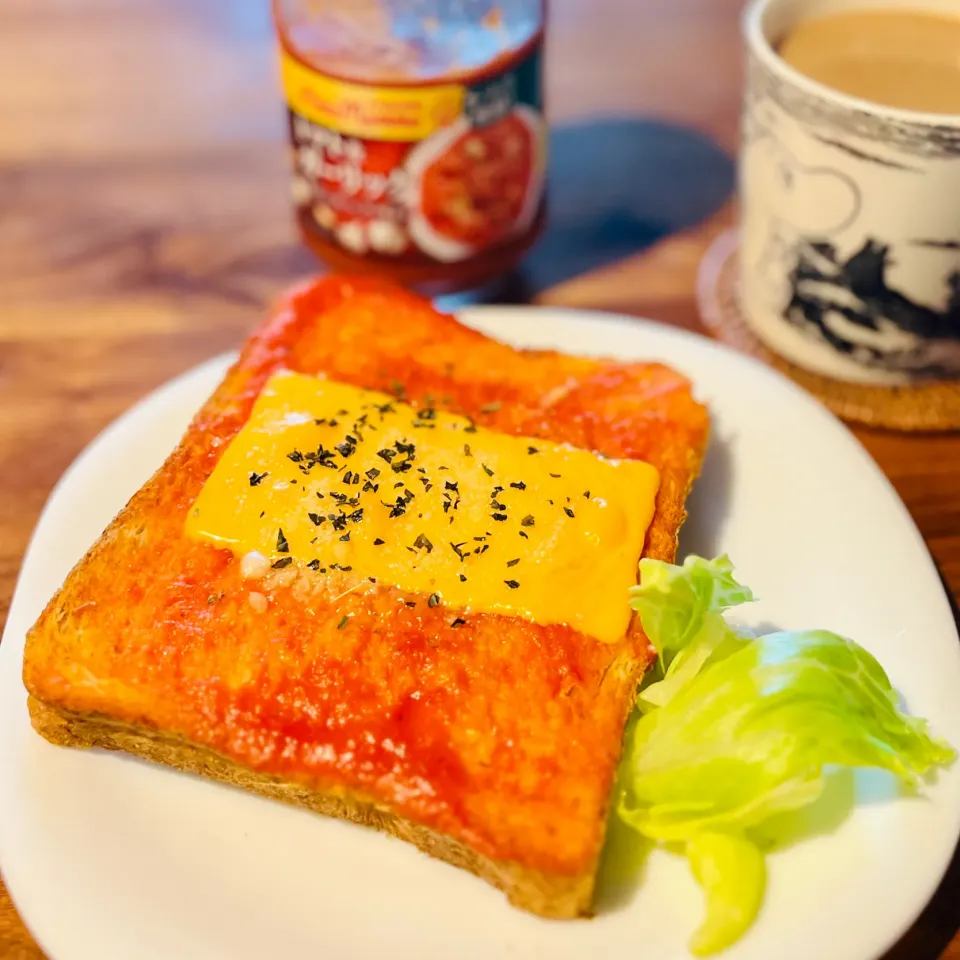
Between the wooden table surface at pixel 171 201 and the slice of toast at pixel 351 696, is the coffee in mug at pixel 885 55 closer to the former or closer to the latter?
the wooden table surface at pixel 171 201

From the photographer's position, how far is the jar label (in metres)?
2.51

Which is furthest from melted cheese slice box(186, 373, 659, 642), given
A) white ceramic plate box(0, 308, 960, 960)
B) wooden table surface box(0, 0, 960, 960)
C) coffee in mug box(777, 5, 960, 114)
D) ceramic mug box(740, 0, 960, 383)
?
coffee in mug box(777, 5, 960, 114)

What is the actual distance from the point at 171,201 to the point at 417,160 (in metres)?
1.18

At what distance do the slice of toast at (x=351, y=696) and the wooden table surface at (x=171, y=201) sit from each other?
43cm

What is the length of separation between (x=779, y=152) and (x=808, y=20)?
1.33 ft

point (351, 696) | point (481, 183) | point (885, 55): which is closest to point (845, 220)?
point (885, 55)

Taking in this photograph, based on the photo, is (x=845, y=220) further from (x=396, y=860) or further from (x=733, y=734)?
(x=396, y=860)

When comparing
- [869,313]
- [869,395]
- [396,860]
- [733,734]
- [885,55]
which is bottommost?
[396,860]

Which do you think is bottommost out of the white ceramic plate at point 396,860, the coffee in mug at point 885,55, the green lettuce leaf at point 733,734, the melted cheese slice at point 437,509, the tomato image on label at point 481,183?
the white ceramic plate at point 396,860

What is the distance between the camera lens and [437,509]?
6.28 ft

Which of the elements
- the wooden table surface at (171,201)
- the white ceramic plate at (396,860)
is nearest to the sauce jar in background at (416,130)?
the wooden table surface at (171,201)

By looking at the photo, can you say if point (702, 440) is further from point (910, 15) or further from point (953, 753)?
point (910, 15)

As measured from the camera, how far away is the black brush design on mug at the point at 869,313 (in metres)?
2.42

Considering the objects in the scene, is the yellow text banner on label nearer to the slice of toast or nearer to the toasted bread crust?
the slice of toast
